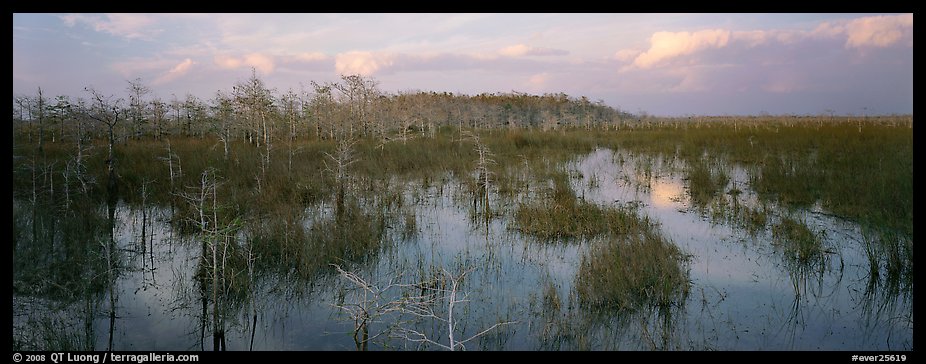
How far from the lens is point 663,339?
4.89 m

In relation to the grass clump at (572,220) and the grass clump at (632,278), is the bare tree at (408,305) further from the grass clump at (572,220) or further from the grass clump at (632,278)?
A: the grass clump at (572,220)

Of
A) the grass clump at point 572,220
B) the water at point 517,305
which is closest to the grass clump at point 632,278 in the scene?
the water at point 517,305

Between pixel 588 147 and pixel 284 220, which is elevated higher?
pixel 588 147

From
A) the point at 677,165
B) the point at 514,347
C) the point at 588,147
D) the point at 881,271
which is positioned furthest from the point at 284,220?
the point at 588,147

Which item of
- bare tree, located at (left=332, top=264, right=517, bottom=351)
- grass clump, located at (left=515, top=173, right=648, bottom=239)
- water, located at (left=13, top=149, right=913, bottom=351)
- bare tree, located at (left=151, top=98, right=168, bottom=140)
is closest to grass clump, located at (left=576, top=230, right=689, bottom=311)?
water, located at (left=13, top=149, right=913, bottom=351)

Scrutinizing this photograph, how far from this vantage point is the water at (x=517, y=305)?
5.02 metres

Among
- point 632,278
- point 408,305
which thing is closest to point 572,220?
point 632,278

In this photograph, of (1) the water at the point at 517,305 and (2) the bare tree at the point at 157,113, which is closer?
(1) the water at the point at 517,305

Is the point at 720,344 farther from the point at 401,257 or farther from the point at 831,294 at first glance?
the point at 401,257

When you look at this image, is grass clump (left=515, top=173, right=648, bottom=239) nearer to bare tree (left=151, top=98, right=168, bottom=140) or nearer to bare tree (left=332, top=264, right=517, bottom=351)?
bare tree (left=332, top=264, right=517, bottom=351)

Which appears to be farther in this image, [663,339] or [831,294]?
[831,294]
